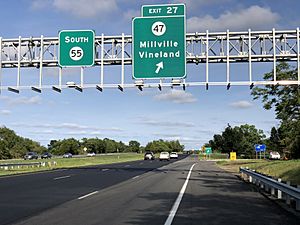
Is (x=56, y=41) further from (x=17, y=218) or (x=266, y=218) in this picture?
(x=266, y=218)

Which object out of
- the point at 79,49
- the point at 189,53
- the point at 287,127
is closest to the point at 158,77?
the point at 189,53

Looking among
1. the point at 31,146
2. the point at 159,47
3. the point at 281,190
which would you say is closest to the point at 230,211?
the point at 281,190

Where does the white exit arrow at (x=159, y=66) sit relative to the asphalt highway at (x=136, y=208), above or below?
above

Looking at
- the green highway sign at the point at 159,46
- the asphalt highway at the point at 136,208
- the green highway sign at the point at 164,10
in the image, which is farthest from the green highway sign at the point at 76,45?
the asphalt highway at the point at 136,208

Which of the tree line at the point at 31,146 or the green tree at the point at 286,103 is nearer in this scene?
the green tree at the point at 286,103

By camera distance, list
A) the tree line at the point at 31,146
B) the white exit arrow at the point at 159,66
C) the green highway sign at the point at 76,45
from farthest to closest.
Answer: the tree line at the point at 31,146
the green highway sign at the point at 76,45
the white exit arrow at the point at 159,66

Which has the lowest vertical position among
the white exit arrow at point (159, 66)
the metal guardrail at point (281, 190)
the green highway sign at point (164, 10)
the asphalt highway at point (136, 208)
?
the asphalt highway at point (136, 208)

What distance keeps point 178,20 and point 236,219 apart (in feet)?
46.7

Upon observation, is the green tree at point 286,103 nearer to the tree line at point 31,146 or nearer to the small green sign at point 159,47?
the small green sign at point 159,47

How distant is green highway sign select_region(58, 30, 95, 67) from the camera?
23673 millimetres

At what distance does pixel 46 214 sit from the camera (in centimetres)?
1168

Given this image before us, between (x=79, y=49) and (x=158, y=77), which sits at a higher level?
(x=79, y=49)

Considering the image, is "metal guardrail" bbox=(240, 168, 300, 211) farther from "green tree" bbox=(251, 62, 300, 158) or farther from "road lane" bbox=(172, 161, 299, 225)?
"green tree" bbox=(251, 62, 300, 158)

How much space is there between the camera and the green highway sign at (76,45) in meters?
23.7
